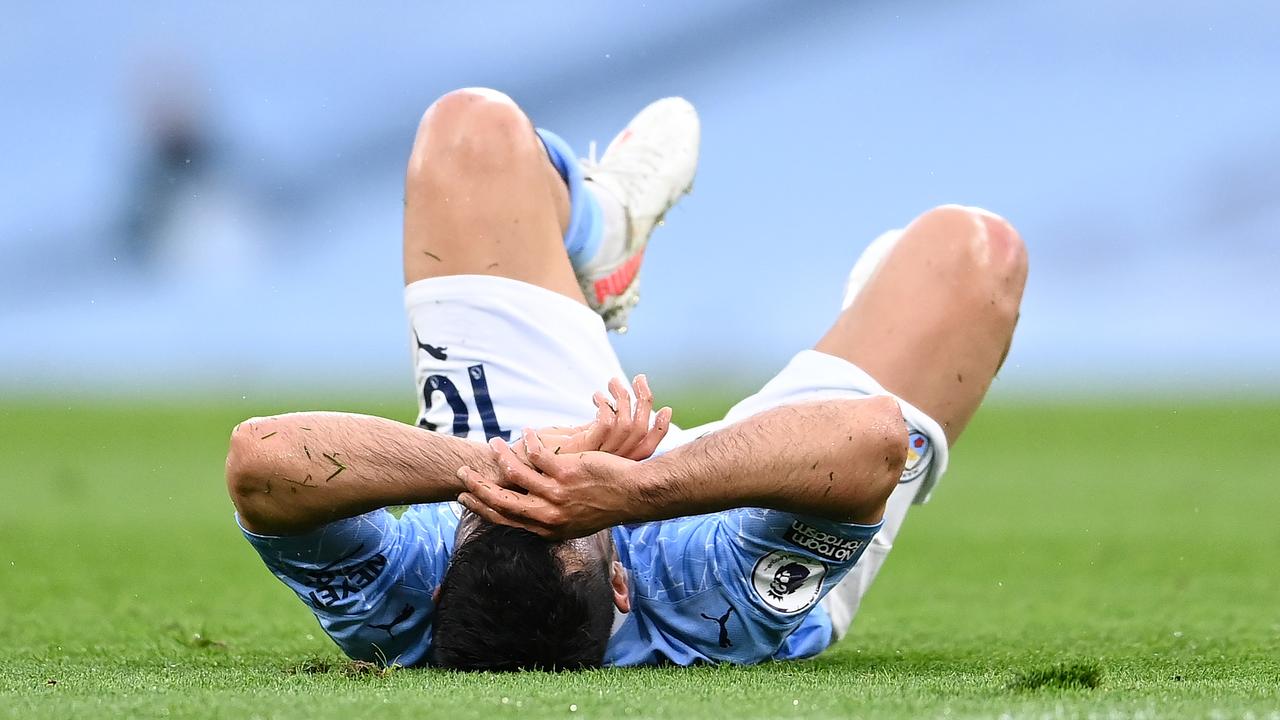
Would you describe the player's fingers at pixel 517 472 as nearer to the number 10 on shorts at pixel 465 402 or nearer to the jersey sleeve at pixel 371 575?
the jersey sleeve at pixel 371 575

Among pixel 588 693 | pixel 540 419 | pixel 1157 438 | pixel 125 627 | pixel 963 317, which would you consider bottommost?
pixel 1157 438

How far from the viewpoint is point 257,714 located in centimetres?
201

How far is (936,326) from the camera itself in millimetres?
3018

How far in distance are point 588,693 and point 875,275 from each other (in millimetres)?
1274

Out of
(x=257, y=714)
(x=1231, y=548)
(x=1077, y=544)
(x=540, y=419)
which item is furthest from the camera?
(x=1077, y=544)

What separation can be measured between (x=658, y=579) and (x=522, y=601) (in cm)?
33

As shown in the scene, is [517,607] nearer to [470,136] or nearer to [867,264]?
[470,136]

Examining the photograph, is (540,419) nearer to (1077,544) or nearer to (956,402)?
(956,402)

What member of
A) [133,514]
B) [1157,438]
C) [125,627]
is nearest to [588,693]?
[125,627]

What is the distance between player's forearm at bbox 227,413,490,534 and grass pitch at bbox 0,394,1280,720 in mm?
263

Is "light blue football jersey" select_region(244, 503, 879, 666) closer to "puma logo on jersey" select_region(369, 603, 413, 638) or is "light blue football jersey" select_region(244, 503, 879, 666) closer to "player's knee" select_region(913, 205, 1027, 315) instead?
"puma logo on jersey" select_region(369, 603, 413, 638)

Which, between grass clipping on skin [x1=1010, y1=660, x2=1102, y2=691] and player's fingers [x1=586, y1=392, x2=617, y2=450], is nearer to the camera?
grass clipping on skin [x1=1010, y1=660, x2=1102, y2=691]

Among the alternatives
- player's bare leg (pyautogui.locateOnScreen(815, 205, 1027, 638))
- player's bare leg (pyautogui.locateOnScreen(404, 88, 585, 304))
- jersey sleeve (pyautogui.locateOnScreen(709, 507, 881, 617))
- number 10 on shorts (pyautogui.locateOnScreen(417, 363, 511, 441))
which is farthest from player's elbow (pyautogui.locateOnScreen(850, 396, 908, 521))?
player's bare leg (pyautogui.locateOnScreen(404, 88, 585, 304))

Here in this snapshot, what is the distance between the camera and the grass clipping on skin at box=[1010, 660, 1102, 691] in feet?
7.62
